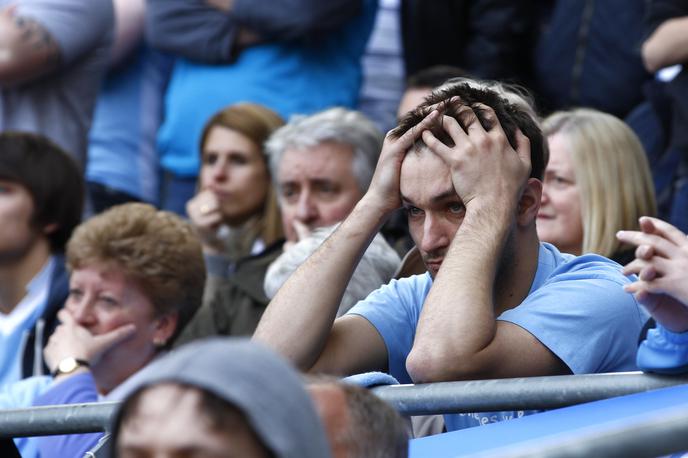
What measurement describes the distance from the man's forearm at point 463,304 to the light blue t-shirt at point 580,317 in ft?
0.38

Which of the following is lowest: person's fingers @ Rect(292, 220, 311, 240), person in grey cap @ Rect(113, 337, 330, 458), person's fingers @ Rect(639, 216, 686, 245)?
person's fingers @ Rect(292, 220, 311, 240)

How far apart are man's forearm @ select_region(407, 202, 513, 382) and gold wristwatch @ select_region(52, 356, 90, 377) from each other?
Result: 1.54 meters

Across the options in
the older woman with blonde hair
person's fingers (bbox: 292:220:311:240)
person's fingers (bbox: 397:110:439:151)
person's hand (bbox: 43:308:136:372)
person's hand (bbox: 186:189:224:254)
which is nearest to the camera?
person's fingers (bbox: 397:110:439:151)

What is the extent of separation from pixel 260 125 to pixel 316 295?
2.60 metres

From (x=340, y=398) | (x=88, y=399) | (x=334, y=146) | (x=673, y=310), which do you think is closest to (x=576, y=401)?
(x=673, y=310)

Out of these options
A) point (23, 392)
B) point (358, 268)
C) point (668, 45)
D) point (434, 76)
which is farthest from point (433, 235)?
point (434, 76)

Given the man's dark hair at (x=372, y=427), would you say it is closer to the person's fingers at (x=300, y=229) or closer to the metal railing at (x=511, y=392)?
the metal railing at (x=511, y=392)

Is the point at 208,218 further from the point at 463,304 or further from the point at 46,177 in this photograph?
the point at 463,304

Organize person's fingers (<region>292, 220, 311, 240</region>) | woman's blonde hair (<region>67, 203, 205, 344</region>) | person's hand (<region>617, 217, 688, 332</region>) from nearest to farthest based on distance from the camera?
person's hand (<region>617, 217, 688, 332</region>) → woman's blonde hair (<region>67, 203, 205, 344</region>) → person's fingers (<region>292, 220, 311, 240</region>)

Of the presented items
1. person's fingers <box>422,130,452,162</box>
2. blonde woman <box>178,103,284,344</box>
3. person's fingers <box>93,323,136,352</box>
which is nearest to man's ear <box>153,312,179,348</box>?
person's fingers <box>93,323,136,352</box>

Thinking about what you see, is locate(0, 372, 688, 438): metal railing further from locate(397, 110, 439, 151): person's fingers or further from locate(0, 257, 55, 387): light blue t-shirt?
locate(0, 257, 55, 387): light blue t-shirt

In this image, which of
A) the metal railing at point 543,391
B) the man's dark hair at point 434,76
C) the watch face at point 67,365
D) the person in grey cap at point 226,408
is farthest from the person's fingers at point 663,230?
the man's dark hair at point 434,76

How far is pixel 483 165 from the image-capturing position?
3.09 metres

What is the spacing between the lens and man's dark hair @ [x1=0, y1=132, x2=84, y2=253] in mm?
5121
